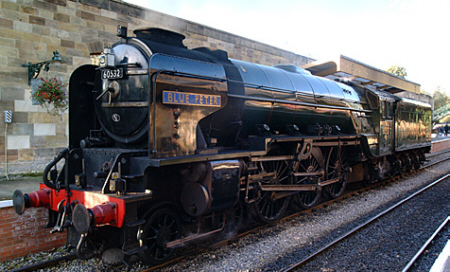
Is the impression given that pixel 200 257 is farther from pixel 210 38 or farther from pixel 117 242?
pixel 210 38

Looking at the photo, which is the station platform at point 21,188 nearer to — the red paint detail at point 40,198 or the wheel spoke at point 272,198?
the red paint detail at point 40,198

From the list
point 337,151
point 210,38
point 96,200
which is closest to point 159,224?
point 96,200

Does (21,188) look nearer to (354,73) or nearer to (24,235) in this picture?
(24,235)

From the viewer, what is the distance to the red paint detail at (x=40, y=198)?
15.0 feet

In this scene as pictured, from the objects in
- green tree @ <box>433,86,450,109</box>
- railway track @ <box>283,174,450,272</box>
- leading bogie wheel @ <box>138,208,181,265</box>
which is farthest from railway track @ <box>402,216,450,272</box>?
green tree @ <box>433,86,450,109</box>

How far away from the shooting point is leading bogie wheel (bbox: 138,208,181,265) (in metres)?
4.29

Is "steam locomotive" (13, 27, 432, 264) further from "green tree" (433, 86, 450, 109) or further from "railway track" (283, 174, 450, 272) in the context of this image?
"green tree" (433, 86, 450, 109)

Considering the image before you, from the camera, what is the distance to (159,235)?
4348 millimetres

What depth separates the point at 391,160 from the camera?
A: 1177 centimetres

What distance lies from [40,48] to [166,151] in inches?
244

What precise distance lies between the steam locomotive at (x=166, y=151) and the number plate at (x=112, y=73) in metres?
0.02

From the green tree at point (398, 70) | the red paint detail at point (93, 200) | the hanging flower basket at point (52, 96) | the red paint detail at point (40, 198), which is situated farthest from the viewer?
the green tree at point (398, 70)

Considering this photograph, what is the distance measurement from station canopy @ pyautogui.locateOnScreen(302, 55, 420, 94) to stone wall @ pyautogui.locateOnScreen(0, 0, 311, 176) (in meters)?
7.81

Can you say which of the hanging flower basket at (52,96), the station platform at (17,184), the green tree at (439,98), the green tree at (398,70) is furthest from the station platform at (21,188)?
the green tree at (439,98)
